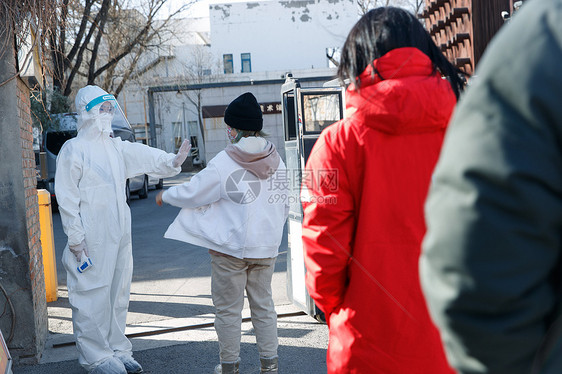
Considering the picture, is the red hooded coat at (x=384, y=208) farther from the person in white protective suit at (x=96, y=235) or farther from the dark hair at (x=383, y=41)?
the person in white protective suit at (x=96, y=235)

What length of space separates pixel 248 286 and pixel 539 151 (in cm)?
357

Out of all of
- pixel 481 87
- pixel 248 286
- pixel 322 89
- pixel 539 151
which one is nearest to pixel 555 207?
pixel 539 151

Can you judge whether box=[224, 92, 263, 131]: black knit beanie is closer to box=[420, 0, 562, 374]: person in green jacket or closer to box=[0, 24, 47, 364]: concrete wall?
box=[0, 24, 47, 364]: concrete wall

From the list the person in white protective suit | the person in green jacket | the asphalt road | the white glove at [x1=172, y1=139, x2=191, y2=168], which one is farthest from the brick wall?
the person in green jacket

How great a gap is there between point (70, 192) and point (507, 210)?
13.4 ft

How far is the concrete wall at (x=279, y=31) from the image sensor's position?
4731 cm

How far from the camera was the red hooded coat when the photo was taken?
2129mm

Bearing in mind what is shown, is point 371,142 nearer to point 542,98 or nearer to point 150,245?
point 542,98

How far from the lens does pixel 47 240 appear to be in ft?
23.8

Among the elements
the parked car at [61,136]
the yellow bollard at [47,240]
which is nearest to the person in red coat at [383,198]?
the yellow bollard at [47,240]

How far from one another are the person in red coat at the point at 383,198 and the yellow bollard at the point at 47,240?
18.7 feet

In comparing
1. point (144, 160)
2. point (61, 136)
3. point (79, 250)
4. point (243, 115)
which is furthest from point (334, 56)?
point (79, 250)

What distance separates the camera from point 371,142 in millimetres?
2164

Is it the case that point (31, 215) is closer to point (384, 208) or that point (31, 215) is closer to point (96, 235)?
point (96, 235)
